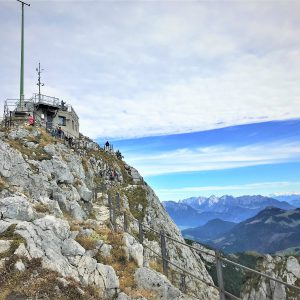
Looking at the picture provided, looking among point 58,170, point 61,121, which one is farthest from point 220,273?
point 61,121

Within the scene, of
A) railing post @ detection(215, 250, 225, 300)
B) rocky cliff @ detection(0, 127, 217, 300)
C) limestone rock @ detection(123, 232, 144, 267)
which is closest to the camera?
railing post @ detection(215, 250, 225, 300)

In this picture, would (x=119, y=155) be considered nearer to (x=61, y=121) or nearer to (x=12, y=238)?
(x=61, y=121)

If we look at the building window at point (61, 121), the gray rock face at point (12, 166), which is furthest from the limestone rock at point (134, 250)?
the building window at point (61, 121)

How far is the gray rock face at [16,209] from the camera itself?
18798 millimetres

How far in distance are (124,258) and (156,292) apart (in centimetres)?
324

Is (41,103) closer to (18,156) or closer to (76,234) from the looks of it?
(18,156)

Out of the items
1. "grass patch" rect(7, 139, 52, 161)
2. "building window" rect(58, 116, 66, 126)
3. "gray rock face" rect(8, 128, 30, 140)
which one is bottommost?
"grass patch" rect(7, 139, 52, 161)

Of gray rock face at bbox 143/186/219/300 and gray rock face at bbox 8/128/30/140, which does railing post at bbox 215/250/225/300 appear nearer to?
gray rock face at bbox 8/128/30/140

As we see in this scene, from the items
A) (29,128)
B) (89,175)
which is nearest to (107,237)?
(29,128)

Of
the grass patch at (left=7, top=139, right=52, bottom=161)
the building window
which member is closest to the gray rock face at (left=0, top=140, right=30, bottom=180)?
the grass patch at (left=7, top=139, right=52, bottom=161)

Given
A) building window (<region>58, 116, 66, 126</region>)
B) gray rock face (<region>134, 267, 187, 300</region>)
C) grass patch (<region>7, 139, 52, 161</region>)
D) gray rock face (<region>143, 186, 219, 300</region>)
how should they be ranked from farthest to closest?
building window (<region>58, 116, 66, 126</region>) → gray rock face (<region>143, 186, 219, 300</region>) → grass patch (<region>7, 139, 52, 161</region>) → gray rock face (<region>134, 267, 187, 300</region>)

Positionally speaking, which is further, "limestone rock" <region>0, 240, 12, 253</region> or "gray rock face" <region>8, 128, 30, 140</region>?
"gray rock face" <region>8, 128, 30, 140</region>

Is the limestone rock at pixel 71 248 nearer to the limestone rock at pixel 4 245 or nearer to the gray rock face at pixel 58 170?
the limestone rock at pixel 4 245

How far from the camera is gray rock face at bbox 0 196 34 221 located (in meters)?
18.8
